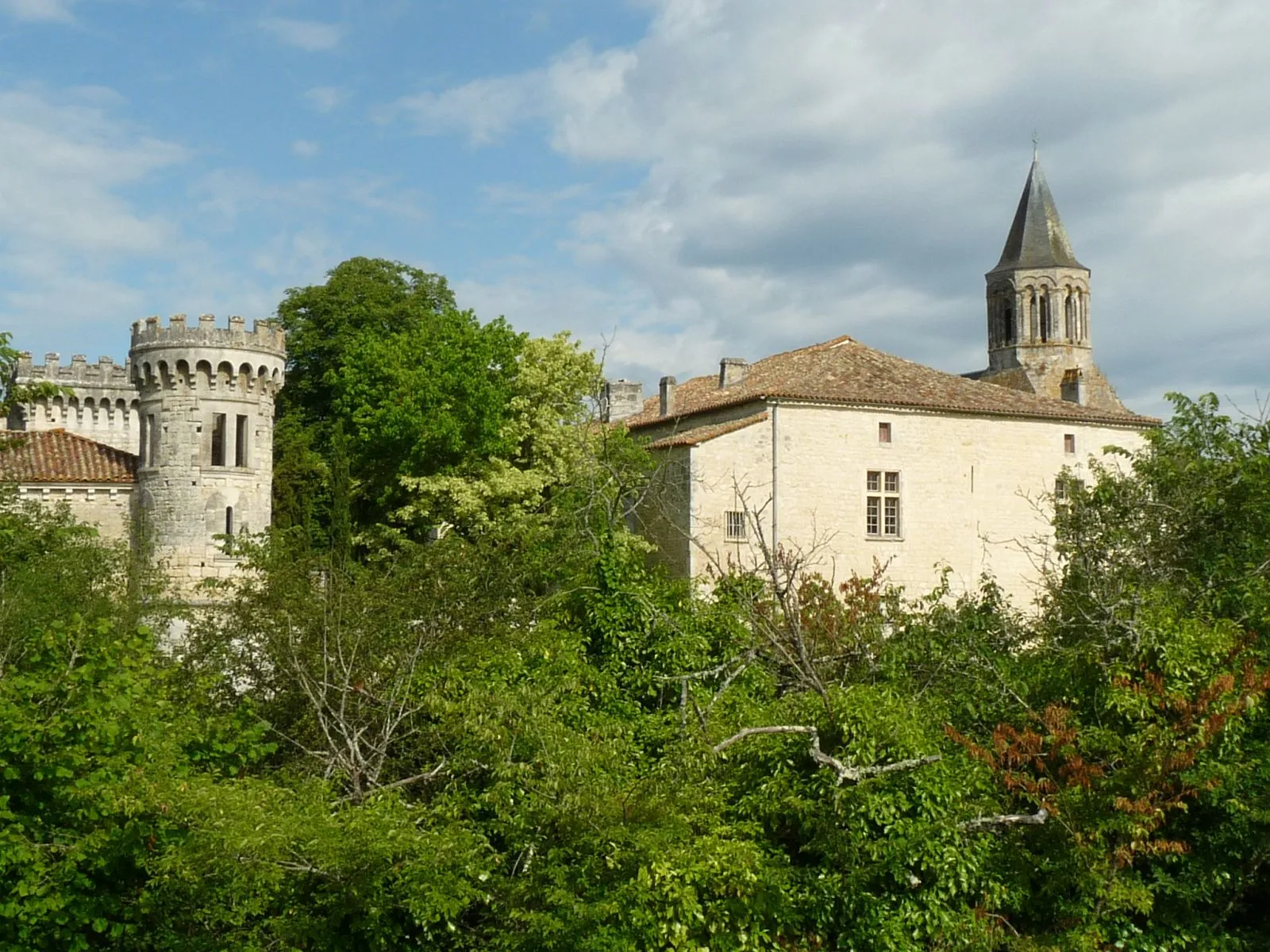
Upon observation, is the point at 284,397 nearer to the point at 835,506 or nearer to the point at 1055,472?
the point at 835,506

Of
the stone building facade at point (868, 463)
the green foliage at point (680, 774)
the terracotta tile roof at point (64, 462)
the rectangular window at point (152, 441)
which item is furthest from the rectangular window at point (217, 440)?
the green foliage at point (680, 774)

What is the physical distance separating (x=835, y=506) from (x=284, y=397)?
68.0 ft

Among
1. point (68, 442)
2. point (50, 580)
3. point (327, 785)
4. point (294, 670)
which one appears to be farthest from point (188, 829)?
point (68, 442)

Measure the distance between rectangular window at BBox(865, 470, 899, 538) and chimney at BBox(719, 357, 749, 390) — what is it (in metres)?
5.08

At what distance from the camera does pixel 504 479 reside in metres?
35.1

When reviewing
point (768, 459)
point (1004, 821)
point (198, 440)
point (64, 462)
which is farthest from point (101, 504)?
point (1004, 821)

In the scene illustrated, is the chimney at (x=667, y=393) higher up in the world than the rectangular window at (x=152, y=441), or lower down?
higher up

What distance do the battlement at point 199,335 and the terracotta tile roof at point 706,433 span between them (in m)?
10.9

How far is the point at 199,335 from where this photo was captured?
115 ft

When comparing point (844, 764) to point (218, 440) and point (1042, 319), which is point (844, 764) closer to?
point (218, 440)

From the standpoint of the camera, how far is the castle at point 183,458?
34312 mm

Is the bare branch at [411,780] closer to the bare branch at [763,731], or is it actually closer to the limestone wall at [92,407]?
the bare branch at [763,731]

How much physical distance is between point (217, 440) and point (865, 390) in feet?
57.4

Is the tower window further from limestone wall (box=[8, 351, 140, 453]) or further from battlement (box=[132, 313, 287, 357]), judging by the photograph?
limestone wall (box=[8, 351, 140, 453])
